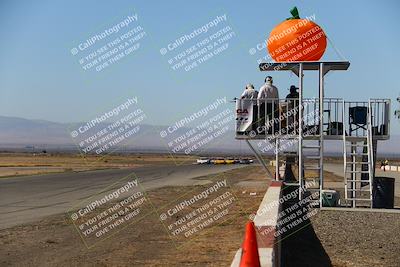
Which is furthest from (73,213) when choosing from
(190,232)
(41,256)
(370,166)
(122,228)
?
(370,166)

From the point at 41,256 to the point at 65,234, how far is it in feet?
10.0

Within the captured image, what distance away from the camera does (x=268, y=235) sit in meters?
6.85

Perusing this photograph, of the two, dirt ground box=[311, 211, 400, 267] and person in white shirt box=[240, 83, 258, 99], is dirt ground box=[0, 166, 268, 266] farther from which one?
person in white shirt box=[240, 83, 258, 99]

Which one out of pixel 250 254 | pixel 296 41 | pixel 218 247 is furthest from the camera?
pixel 296 41

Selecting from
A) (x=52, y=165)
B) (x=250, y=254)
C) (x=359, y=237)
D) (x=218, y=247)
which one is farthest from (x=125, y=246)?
(x=52, y=165)

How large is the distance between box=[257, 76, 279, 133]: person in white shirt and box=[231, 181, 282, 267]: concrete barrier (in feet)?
12.9

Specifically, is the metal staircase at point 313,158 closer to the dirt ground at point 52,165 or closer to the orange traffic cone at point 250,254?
the orange traffic cone at point 250,254

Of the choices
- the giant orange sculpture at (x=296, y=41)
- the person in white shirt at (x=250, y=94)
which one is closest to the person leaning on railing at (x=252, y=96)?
the person in white shirt at (x=250, y=94)

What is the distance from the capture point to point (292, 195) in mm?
13789

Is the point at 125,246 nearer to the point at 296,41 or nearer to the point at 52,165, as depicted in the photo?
the point at 296,41

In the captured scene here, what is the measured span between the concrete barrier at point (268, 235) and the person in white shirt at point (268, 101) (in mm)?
3932

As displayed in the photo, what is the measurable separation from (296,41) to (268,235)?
8226 mm

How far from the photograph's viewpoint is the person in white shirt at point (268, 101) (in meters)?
14.8

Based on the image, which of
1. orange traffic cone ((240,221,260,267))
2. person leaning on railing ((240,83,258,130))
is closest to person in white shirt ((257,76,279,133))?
person leaning on railing ((240,83,258,130))
